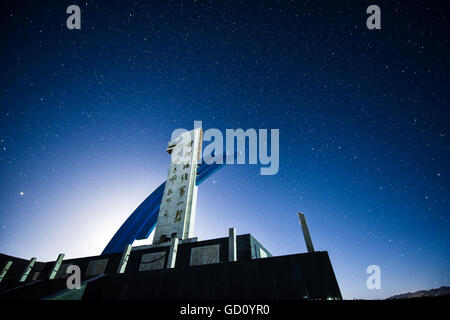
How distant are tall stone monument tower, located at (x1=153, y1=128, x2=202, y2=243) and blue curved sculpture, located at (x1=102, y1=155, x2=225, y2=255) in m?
3.61

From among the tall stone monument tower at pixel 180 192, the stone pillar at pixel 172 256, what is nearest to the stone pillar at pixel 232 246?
the stone pillar at pixel 172 256

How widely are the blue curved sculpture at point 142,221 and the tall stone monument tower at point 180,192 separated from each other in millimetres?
3611

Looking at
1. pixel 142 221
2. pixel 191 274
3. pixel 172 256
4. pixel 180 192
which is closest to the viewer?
pixel 191 274

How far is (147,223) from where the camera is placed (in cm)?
1902

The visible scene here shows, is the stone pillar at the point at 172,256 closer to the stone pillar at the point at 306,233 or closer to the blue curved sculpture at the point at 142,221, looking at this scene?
the stone pillar at the point at 306,233

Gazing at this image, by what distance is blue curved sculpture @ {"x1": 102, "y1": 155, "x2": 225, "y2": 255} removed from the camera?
17953 mm

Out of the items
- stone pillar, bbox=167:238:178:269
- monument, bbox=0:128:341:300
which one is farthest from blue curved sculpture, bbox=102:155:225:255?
stone pillar, bbox=167:238:178:269

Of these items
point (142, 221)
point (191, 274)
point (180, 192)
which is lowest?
point (191, 274)

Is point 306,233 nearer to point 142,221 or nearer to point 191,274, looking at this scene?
point 191,274

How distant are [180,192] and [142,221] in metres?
9.14

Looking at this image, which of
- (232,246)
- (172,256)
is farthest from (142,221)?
(232,246)

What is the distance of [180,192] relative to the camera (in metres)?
12.1
